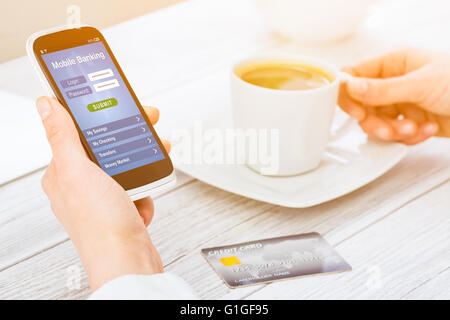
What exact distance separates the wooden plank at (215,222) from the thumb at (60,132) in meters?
0.15

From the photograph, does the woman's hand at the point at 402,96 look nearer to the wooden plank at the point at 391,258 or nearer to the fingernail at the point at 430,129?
the fingernail at the point at 430,129

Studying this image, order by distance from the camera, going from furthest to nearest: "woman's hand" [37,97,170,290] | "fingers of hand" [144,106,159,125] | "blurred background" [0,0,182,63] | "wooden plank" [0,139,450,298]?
1. "blurred background" [0,0,182,63]
2. "fingers of hand" [144,106,159,125]
3. "wooden plank" [0,139,450,298]
4. "woman's hand" [37,97,170,290]

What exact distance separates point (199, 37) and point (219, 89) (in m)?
0.24

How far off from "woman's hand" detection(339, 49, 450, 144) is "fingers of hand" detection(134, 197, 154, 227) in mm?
370

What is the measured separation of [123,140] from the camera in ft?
2.27

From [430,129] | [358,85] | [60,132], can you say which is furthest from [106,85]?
[430,129]

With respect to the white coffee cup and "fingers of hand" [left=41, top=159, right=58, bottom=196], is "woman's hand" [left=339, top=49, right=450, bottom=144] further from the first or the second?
"fingers of hand" [left=41, top=159, right=58, bottom=196]

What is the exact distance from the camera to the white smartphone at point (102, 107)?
67cm

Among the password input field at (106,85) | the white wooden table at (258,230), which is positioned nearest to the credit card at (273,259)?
the white wooden table at (258,230)

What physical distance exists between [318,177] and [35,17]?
0.50m

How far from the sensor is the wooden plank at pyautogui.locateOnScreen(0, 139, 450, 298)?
2.13ft

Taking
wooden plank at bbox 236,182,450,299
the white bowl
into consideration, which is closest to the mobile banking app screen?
wooden plank at bbox 236,182,450,299

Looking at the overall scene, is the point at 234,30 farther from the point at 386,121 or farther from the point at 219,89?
the point at 386,121
